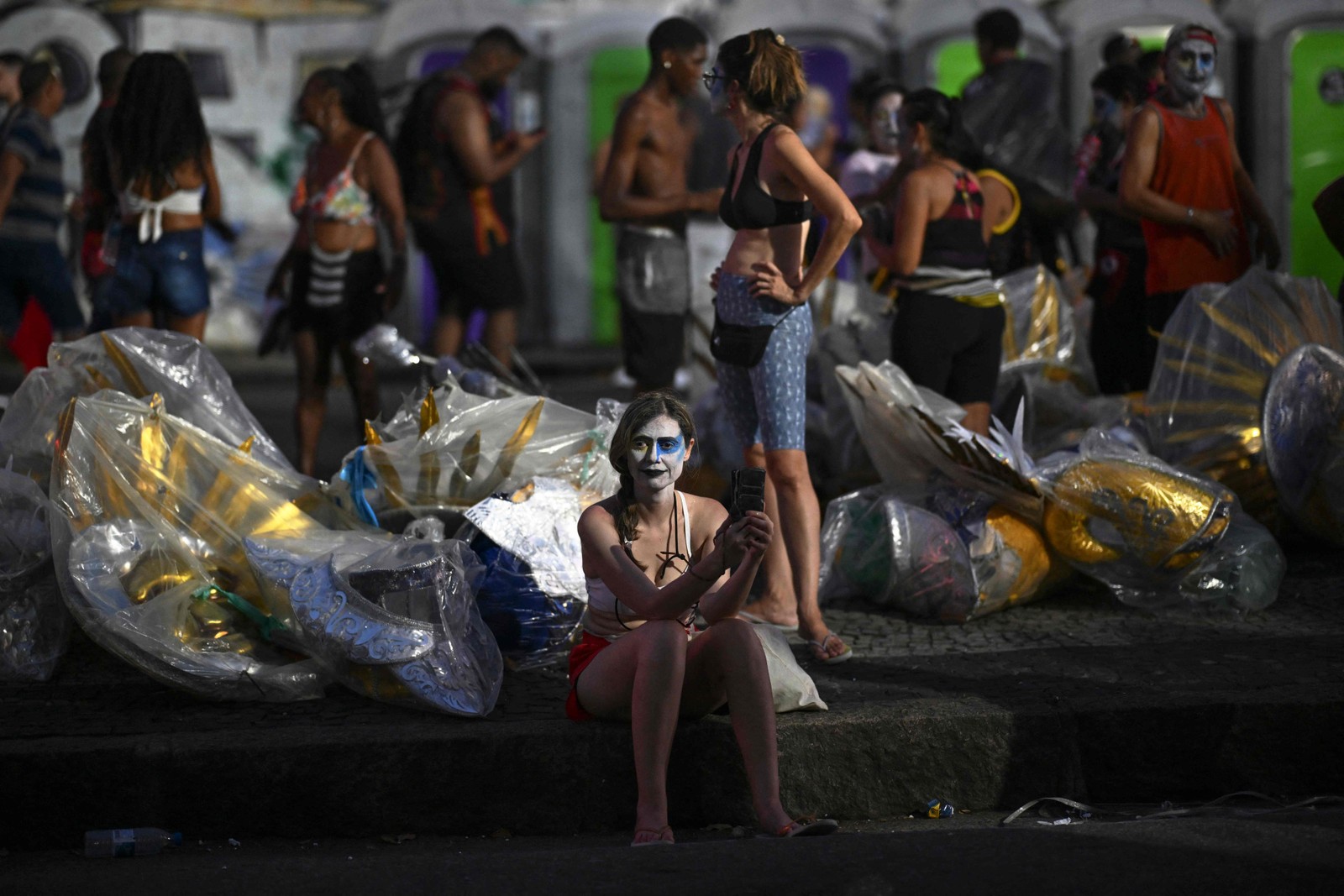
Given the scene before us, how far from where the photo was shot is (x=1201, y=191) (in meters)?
5.80

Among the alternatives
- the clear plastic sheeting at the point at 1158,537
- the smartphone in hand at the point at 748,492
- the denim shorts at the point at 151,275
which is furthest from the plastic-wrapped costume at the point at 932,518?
the denim shorts at the point at 151,275

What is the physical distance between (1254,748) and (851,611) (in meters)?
1.46

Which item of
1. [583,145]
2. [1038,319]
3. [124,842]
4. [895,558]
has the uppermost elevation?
[583,145]

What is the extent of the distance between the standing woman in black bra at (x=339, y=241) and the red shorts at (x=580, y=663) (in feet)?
8.94

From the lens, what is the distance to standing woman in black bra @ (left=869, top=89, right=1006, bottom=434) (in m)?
5.34

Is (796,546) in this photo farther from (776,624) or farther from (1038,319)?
(1038,319)

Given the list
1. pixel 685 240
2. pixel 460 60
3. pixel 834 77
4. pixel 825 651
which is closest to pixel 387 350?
pixel 685 240

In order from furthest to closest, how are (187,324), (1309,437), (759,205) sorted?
(187,324) → (1309,437) → (759,205)

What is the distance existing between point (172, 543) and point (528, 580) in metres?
0.95

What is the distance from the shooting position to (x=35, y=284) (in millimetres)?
7129

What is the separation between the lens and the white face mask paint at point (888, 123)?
7465mm

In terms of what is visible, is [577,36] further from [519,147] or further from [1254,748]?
[1254,748]

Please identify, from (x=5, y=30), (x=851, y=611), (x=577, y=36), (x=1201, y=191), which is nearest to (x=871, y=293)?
(x=1201, y=191)

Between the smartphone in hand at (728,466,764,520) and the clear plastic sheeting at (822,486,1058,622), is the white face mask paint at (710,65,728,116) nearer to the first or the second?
the clear plastic sheeting at (822,486,1058,622)
